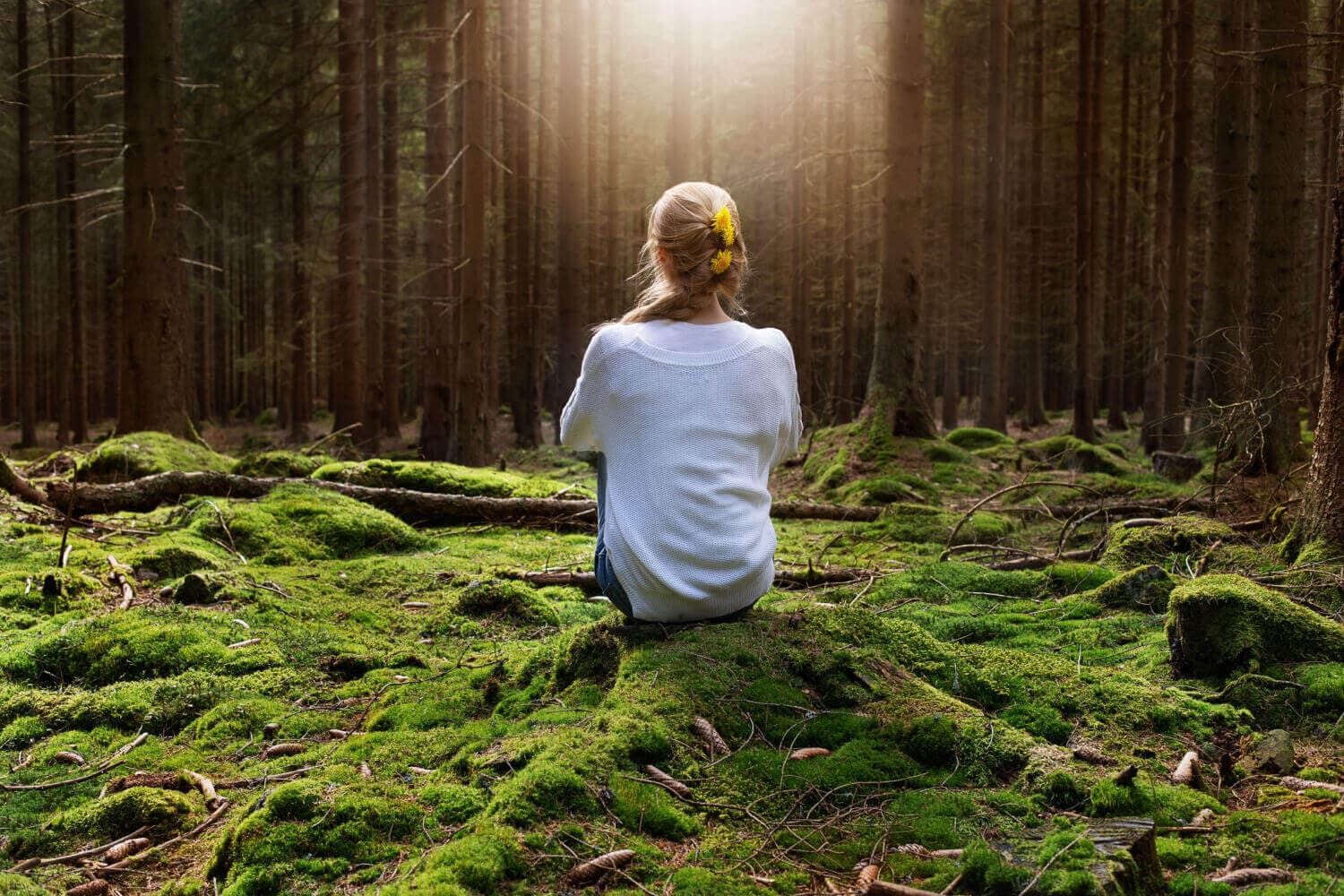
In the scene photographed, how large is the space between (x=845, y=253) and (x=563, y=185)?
227 inches

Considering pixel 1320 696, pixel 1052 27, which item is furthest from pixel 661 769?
pixel 1052 27

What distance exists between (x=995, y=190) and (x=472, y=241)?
9.62 m

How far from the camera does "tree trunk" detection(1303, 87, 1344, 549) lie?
4.88 meters

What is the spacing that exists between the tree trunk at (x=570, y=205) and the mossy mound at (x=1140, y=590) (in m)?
14.6

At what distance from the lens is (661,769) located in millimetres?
3059

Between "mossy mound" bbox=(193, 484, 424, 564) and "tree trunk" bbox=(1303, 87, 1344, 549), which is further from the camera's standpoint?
"mossy mound" bbox=(193, 484, 424, 564)

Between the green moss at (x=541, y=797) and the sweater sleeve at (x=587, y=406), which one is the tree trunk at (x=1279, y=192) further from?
the green moss at (x=541, y=797)

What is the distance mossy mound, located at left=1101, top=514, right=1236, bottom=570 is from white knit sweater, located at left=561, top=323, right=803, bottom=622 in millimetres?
3494

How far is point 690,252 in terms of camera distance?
3723 millimetres

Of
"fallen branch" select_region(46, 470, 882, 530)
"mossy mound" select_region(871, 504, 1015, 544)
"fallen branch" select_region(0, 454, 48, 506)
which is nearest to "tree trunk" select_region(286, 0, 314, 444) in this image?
"fallen branch" select_region(46, 470, 882, 530)

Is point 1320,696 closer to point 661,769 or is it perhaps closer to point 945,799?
point 945,799

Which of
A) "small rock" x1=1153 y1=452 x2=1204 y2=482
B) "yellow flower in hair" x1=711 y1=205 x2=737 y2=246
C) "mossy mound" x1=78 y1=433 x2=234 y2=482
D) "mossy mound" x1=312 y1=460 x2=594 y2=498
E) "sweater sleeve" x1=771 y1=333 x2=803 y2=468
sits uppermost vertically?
"yellow flower in hair" x1=711 y1=205 x2=737 y2=246

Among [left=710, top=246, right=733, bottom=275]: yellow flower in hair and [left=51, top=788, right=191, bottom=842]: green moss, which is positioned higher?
[left=710, top=246, right=733, bottom=275]: yellow flower in hair

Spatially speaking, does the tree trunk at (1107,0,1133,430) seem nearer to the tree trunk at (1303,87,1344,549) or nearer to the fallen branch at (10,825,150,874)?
the tree trunk at (1303,87,1344,549)
